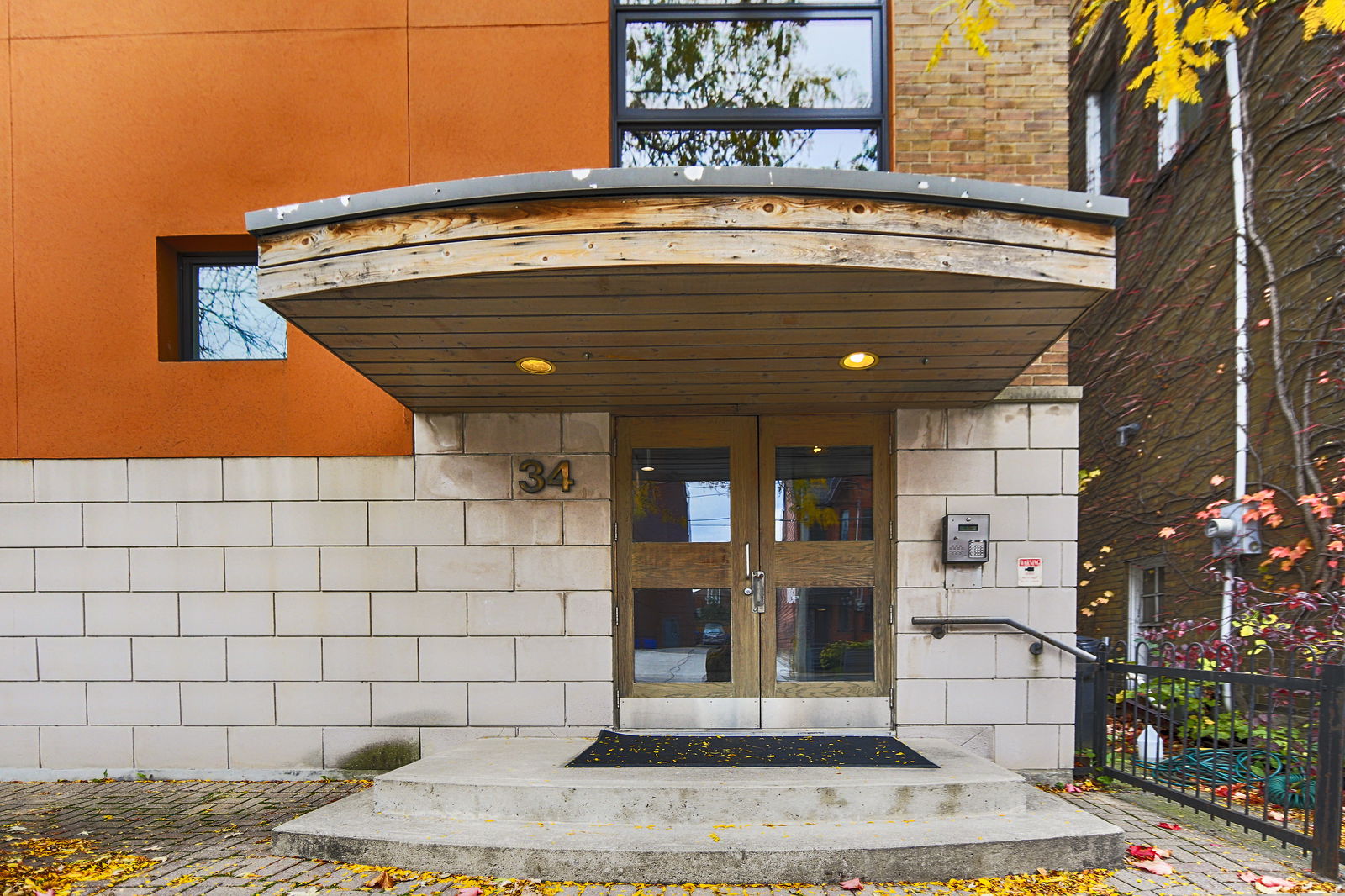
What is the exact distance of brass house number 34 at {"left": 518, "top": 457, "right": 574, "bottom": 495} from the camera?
5.23m

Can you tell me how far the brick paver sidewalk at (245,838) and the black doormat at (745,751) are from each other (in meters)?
0.87

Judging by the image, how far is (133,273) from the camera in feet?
17.5

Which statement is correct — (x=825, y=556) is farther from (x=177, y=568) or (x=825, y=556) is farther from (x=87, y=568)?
(x=87, y=568)

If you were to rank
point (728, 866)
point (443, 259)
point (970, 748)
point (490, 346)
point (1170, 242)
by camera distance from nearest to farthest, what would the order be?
point (443, 259), point (728, 866), point (490, 346), point (970, 748), point (1170, 242)

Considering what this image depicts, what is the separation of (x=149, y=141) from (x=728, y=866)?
19.4ft

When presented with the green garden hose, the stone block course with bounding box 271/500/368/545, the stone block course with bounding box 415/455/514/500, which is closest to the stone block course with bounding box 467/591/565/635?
the stone block course with bounding box 415/455/514/500

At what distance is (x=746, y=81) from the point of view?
5.54 m

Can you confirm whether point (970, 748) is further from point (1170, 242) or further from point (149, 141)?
point (149, 141)

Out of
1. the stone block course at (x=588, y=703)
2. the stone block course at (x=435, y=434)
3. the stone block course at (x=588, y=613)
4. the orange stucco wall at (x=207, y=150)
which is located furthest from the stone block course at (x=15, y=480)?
the stone block course at (x=588, y=703)

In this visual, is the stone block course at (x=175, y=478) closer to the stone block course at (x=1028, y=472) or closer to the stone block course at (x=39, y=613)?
the stone block course at (x=39, y=613)

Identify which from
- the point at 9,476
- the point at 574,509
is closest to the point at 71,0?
the point at 9,476

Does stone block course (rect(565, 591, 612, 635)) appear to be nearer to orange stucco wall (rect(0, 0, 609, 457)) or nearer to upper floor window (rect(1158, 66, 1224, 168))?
orange stucco wall (rect(0, 0, 609, 457))

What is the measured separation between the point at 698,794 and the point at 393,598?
99.1 inches

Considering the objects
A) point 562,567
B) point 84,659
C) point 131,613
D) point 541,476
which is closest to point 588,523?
point 562,567
